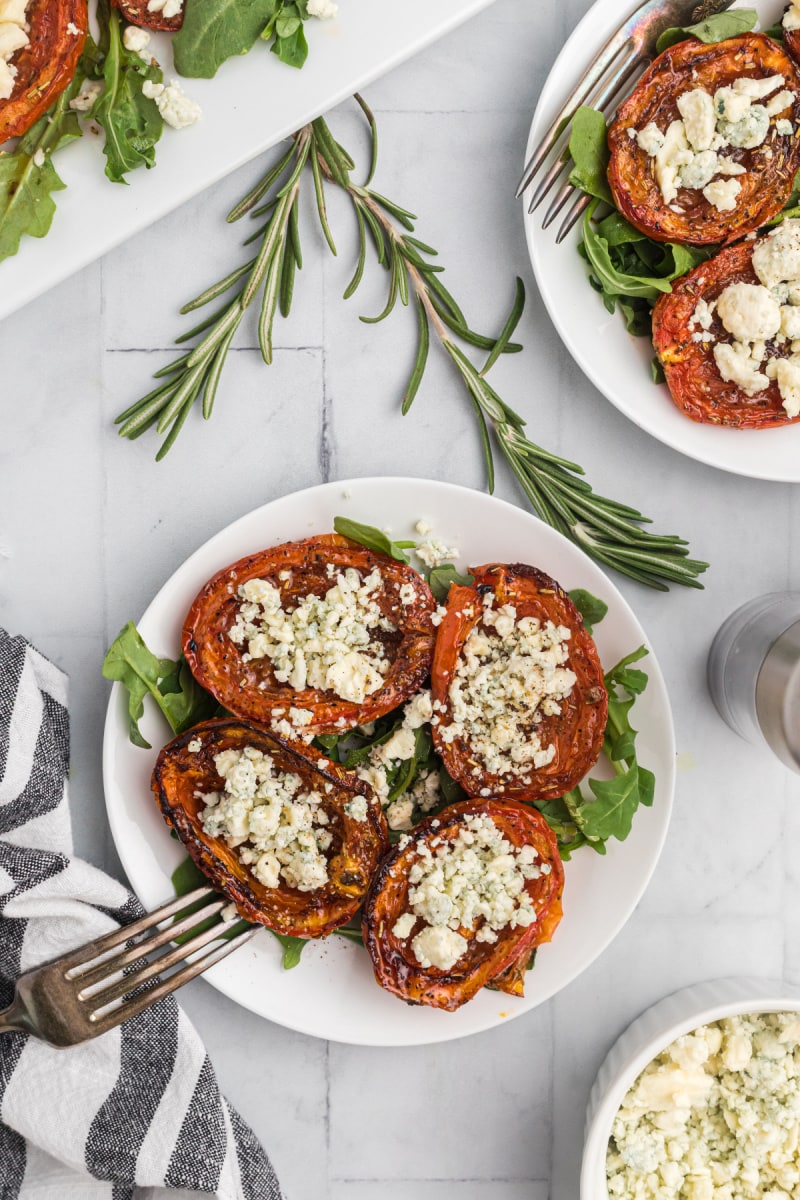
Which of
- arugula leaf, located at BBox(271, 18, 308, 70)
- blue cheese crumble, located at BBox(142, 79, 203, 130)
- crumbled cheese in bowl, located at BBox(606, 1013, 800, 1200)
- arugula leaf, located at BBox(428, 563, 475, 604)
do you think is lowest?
crumbled cheese in bowl, located at BBox(606, 1013, 800, 1200)

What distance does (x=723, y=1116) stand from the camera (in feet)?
Result: 5.12

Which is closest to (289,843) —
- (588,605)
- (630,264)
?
(588,605)

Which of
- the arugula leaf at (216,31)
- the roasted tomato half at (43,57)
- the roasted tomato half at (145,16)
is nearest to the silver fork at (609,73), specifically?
the arugula leaf at (216,31)

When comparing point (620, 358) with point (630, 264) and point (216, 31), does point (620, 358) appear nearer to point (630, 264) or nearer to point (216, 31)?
point (630, 264)

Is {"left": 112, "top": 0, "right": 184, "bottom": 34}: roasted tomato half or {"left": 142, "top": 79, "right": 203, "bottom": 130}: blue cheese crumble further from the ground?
{"left": 112, "top": 0, "right": 184, "bottom": 34}: roasted tomato half

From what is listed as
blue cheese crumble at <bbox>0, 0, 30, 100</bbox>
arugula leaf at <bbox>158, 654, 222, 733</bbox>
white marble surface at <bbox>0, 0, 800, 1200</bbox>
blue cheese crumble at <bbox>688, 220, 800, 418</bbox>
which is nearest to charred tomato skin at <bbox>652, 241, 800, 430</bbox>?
blue cheese crumble at <bbox>688, 220, 800, 418</bbox>

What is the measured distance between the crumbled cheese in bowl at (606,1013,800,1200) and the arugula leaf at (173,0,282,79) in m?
1.57

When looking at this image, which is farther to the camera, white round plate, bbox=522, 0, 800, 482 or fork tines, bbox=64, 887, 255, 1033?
white round plate, bbox=522, 0, 800, 482

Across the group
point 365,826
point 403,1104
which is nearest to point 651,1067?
point 403,1104

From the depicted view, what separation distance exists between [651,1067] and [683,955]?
19 centimetres

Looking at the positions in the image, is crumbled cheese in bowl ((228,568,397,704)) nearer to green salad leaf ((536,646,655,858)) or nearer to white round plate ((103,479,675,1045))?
white round plate ((103,479,675,1045))

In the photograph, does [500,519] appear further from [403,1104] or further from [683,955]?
[403,1104]

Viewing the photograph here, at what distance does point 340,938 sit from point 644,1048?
475 millimetres

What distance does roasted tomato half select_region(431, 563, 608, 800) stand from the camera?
4.64 feet
